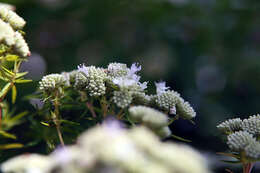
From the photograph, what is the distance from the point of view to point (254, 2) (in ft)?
9.96

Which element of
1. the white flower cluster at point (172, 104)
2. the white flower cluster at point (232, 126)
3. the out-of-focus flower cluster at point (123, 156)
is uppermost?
the white flower cluster at point (232, 126)

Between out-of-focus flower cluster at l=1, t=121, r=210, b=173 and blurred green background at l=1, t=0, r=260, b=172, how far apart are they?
7.08ft

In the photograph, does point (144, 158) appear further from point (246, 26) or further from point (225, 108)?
point (246, 26)

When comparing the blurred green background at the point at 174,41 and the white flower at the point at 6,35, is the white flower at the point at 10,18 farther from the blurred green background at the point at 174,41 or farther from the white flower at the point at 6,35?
the blurred green background at the point at 174,41

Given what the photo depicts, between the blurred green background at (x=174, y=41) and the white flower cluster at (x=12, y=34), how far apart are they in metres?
1.67

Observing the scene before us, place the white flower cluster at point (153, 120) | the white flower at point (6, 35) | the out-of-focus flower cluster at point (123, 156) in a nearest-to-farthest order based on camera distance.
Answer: the out-of-focus flower cluster at point (123, 156), the white flower cluster at point (153, 120), the white flower at point (6, 35)

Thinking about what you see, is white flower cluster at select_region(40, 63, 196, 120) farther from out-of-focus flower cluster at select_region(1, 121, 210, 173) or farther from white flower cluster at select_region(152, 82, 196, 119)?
out-of-focus flower cluster at select_region(1, 121, 210, 173)

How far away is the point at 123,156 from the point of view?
1.46 ft

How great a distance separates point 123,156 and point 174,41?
2628 millimetres

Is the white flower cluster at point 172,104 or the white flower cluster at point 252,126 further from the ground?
the white flower cluster at point 252,126

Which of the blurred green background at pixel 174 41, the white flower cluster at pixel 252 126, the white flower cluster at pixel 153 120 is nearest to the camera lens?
the white flower cluster at pixel 153 120

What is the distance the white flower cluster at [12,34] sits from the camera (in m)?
0.83

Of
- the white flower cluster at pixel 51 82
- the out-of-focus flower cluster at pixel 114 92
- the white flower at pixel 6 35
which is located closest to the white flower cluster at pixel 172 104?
the out-of-focus flower cluster at pixel 114 92

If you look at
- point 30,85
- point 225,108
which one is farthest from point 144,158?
point 225,108
